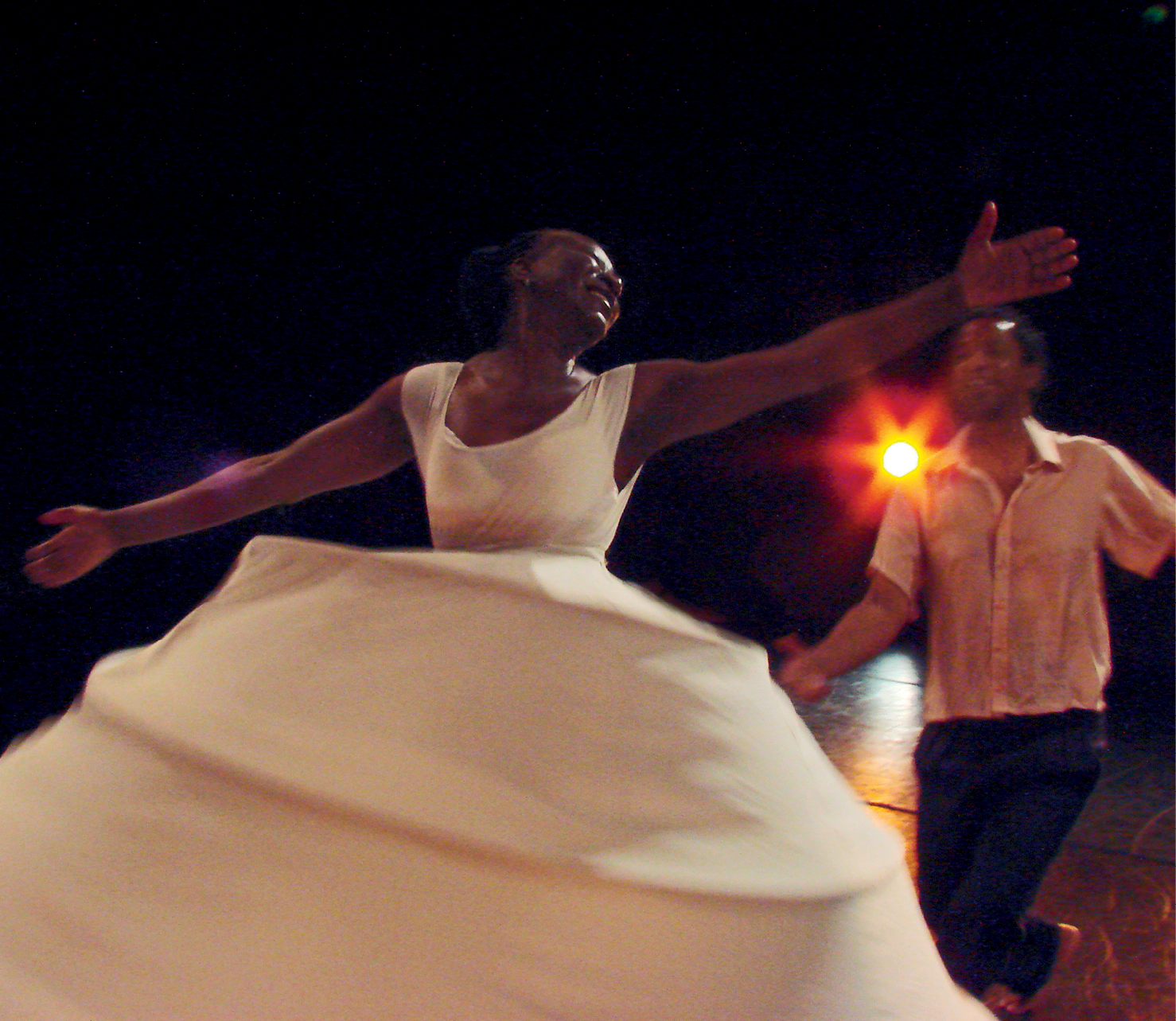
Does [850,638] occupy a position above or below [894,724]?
above

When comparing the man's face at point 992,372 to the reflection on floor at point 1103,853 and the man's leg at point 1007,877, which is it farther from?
the reflection on floor at point 1103,853

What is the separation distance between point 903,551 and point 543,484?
90cm

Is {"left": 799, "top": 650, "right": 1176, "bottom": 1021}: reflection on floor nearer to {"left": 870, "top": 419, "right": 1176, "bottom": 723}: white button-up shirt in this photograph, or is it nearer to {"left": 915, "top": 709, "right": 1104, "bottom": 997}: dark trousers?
{"left": 915, "top": 709, "right": 1104, "bottom": 997}: dark trousers

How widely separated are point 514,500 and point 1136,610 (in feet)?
Answer: 19.9

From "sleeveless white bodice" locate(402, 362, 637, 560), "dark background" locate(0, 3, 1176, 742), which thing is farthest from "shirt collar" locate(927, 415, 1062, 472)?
"dark background" locate(0, 3, 1176, 742)

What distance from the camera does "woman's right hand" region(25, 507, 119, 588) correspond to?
5.10 feet

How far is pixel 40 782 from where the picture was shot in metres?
1.13

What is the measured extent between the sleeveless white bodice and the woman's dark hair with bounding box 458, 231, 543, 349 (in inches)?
14.8

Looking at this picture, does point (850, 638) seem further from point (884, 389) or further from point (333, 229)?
point (884, 389)

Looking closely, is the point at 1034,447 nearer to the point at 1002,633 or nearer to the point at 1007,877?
the point at 1002,633

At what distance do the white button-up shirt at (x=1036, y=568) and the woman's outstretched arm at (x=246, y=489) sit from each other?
1056 millimetres

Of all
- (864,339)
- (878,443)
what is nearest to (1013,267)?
(864,339)

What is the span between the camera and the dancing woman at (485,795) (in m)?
0.91

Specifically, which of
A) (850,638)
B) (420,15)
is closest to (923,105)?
(420,15)
